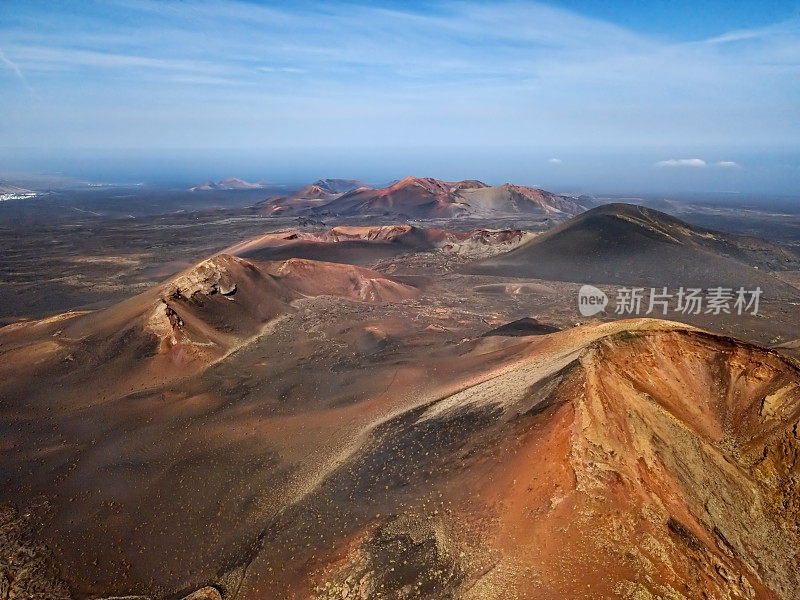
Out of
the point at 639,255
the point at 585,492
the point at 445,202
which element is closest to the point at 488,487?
the point at 585,492

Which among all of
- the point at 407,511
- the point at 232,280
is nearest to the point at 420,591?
the point at 407,511

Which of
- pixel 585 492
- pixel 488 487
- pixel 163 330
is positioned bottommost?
pixel 163 330

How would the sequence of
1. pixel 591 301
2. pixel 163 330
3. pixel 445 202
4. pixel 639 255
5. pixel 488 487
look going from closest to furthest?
pixel 488 487 → pixel 163 330 → pixel 591 301 → pixel 639 255 → pixel 445 202

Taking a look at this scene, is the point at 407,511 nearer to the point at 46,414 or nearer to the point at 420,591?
the point at 420,591

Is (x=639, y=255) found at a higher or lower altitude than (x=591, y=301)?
higher

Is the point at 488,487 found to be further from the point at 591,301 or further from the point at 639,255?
the point at 639,255

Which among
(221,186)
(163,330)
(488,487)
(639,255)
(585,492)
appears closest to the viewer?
(585,492)

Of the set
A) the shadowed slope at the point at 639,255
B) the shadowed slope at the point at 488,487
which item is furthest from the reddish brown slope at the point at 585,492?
the shadowed slope at the point at 639,255

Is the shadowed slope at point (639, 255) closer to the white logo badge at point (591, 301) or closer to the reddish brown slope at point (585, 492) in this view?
the white logo badge at point (591, 301)

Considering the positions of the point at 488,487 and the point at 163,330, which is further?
the point at 163,330
